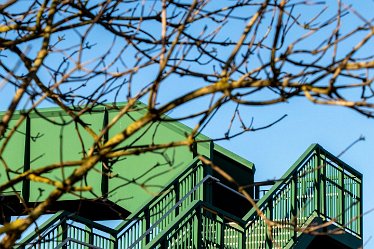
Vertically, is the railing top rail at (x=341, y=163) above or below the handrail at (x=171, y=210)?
above

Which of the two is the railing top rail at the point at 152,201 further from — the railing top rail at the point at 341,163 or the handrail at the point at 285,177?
the railing top rail at the point at 341,163

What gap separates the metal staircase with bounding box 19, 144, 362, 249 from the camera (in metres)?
17.2

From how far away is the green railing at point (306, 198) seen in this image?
1841cm

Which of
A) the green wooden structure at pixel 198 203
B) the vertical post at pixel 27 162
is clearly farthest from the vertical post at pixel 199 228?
the vertical post at pixel 27 162

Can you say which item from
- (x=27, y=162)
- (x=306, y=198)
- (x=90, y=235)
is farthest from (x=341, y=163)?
(x=27, y=162)

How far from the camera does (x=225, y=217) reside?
1786cm

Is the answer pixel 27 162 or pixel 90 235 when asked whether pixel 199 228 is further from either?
pixel 27 162

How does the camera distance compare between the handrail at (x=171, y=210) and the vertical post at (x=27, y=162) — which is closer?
the handrail at (x=171, y=210)

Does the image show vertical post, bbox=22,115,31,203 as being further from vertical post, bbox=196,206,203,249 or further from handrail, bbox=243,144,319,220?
vertical post, bbox=196,206,203,249

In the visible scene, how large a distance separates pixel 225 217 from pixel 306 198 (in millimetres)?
2348

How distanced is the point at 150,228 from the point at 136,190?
12.7 ft

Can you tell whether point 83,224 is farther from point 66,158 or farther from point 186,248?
point 66,158

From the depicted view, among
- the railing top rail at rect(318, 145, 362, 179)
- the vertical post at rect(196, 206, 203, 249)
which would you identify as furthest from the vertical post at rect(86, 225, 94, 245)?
the railing top rail at rect(318, 145, 362, 179)

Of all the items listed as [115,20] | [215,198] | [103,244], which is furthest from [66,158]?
[115,20]
